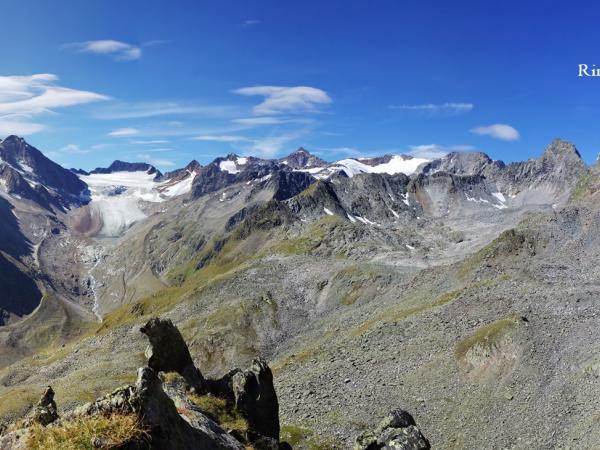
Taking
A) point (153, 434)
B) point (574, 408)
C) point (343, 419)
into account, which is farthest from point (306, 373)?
point (153, 434)

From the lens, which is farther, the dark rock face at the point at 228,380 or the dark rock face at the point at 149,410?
the dark rock face at the point at 228,380

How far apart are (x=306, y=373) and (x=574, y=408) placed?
34.8m

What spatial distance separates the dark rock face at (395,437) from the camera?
27578mm

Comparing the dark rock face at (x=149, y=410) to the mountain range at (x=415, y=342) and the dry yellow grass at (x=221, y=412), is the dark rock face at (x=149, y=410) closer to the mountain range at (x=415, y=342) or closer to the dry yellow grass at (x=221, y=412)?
the dry yellow grass at (x=221, y=412)

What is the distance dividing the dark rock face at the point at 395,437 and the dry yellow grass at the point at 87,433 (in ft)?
57.2

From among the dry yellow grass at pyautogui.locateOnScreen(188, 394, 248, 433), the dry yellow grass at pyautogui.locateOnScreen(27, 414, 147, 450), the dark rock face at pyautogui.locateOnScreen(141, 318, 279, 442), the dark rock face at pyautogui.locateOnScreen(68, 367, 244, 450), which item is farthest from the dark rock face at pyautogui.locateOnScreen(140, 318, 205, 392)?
the dry yellow grass at pyautogui.locateOnScreen(27, 414, 147, 450)

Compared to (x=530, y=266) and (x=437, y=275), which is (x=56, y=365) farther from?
(x=530, y=266)

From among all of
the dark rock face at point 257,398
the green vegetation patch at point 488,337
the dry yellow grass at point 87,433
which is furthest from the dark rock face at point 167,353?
the green vegetation patch at point 488,337

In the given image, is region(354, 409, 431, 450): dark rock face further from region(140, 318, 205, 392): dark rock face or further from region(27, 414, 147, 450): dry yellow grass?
region(27, 414, 147, 450): dry yellow grass

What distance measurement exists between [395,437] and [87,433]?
19.3 metres

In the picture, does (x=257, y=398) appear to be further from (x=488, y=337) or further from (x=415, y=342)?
(x=415, y=342)

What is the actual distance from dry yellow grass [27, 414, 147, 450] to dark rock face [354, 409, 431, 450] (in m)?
17.4

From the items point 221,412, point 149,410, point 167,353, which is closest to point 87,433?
point 149,410

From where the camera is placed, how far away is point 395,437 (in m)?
28.1
